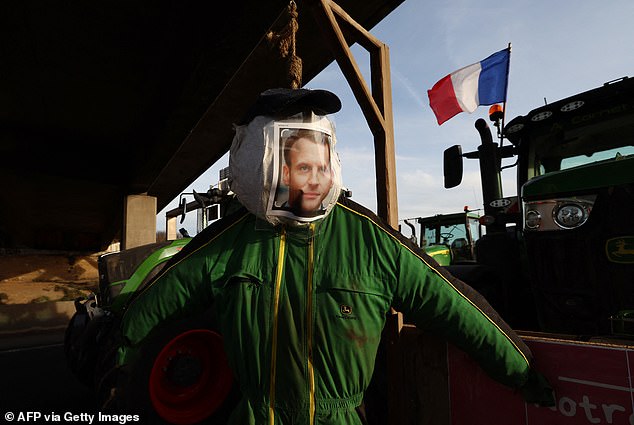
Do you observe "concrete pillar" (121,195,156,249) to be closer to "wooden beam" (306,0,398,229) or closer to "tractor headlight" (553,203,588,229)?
"wooden beam" (306,0,398,229)

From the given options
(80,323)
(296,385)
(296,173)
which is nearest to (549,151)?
(296,173)

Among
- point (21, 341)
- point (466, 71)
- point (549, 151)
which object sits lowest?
point (21, 341)

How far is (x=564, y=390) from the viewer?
59.4 inches

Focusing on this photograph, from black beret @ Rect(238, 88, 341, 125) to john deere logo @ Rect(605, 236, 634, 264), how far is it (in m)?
1.71

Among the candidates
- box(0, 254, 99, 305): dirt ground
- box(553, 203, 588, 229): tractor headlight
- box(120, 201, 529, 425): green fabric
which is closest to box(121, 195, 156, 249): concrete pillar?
box(0, 254, 99, 305): dirt ground

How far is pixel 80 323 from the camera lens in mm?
3729

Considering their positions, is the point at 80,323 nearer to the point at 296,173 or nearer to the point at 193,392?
the point at 193,392

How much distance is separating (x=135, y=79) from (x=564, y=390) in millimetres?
7206

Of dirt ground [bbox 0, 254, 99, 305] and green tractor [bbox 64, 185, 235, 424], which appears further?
dirt ground [bbox 0, 254, 99, 305]

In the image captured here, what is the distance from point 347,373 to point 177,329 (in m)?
1.98

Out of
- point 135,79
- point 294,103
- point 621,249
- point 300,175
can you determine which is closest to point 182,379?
point 300,175

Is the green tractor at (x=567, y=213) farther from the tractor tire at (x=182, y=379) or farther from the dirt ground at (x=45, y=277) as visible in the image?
the dirt ground at (x=45, y=277)

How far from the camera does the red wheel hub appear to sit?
2.94 metres

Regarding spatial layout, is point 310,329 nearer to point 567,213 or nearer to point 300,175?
point 300,175
